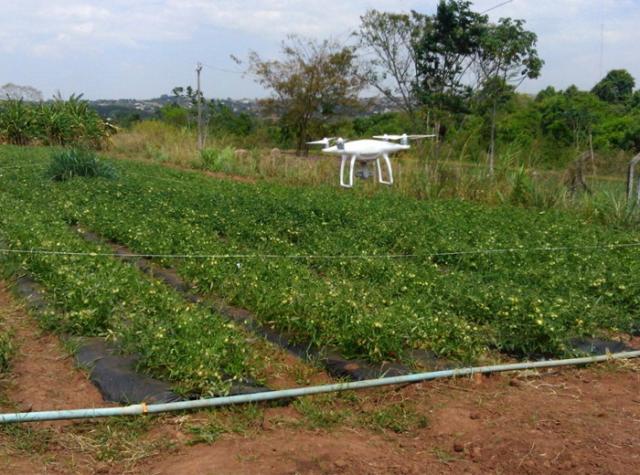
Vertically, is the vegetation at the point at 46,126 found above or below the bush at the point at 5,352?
above

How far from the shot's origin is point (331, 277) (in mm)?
6039

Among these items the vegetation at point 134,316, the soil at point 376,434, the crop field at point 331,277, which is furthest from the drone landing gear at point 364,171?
the soil at point 376,434

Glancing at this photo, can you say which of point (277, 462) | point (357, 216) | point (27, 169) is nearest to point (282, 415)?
point (277, 462)

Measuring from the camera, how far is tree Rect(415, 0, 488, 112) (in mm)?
19047

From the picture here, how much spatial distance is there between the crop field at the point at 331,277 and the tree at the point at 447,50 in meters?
10.9

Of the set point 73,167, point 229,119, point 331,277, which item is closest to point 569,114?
point 73,167

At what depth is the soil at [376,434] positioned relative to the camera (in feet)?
10.8

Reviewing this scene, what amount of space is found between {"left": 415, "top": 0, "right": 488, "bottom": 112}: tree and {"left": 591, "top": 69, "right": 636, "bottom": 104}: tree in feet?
28.0

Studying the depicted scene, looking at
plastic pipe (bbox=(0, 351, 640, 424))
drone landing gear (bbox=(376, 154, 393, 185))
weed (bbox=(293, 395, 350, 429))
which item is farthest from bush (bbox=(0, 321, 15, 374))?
drone landing gear (bbox=(376, 154, 393, 185))

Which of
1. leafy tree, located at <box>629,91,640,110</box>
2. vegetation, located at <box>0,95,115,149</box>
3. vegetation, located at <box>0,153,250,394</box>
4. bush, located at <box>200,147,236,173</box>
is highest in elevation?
leafy tree, located at <box>629,91,640,110</box>

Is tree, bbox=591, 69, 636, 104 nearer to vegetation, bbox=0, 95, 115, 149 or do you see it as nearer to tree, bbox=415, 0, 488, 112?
tree, bbox=415, 0, 488, 112

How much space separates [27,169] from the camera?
43.9 feet

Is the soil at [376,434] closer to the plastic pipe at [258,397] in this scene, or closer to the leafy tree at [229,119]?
the plastic pipe at [258,397]

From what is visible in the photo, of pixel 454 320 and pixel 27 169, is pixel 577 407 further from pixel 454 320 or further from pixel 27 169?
pixel 27 169
